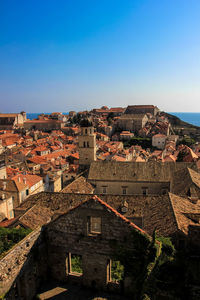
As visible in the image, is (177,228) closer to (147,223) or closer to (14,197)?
(147,223)

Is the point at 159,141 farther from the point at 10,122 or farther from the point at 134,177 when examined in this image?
the point at 10,122

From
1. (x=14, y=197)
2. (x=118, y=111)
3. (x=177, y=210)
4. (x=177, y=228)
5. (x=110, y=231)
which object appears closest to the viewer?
(x=110, y=231)

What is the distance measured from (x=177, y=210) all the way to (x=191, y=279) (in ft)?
25.7

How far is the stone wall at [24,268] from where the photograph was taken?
981cm

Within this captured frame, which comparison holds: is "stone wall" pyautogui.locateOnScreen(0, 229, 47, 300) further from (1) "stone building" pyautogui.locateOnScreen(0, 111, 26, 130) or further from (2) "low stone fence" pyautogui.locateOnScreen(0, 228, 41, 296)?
(1) "stone building" pyautogui.locateOnScreen(0, 111, 26, 130)

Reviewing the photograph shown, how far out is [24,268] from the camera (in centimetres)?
1071

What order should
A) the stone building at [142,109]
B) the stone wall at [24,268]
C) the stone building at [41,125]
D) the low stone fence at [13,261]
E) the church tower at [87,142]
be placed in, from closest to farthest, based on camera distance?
the low stone fence at [13,261]
the stone wall at [24,268]
the church tower at [87,142]
the stone building at [41,125]
the stone building at [142,109]

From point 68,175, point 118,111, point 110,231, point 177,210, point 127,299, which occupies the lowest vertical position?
point 68,175

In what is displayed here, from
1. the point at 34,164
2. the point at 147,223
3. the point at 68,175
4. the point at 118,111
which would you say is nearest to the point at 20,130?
the point at 118,111

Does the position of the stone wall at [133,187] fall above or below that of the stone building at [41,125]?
below

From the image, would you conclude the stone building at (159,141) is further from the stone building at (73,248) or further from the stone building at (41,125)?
the stone building at (73,248)

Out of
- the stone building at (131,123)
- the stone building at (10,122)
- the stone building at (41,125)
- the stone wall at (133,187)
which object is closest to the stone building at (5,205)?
the stone wall at (133,187)

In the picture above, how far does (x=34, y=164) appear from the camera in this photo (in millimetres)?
57281

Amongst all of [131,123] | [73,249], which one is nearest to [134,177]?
[73,249]
